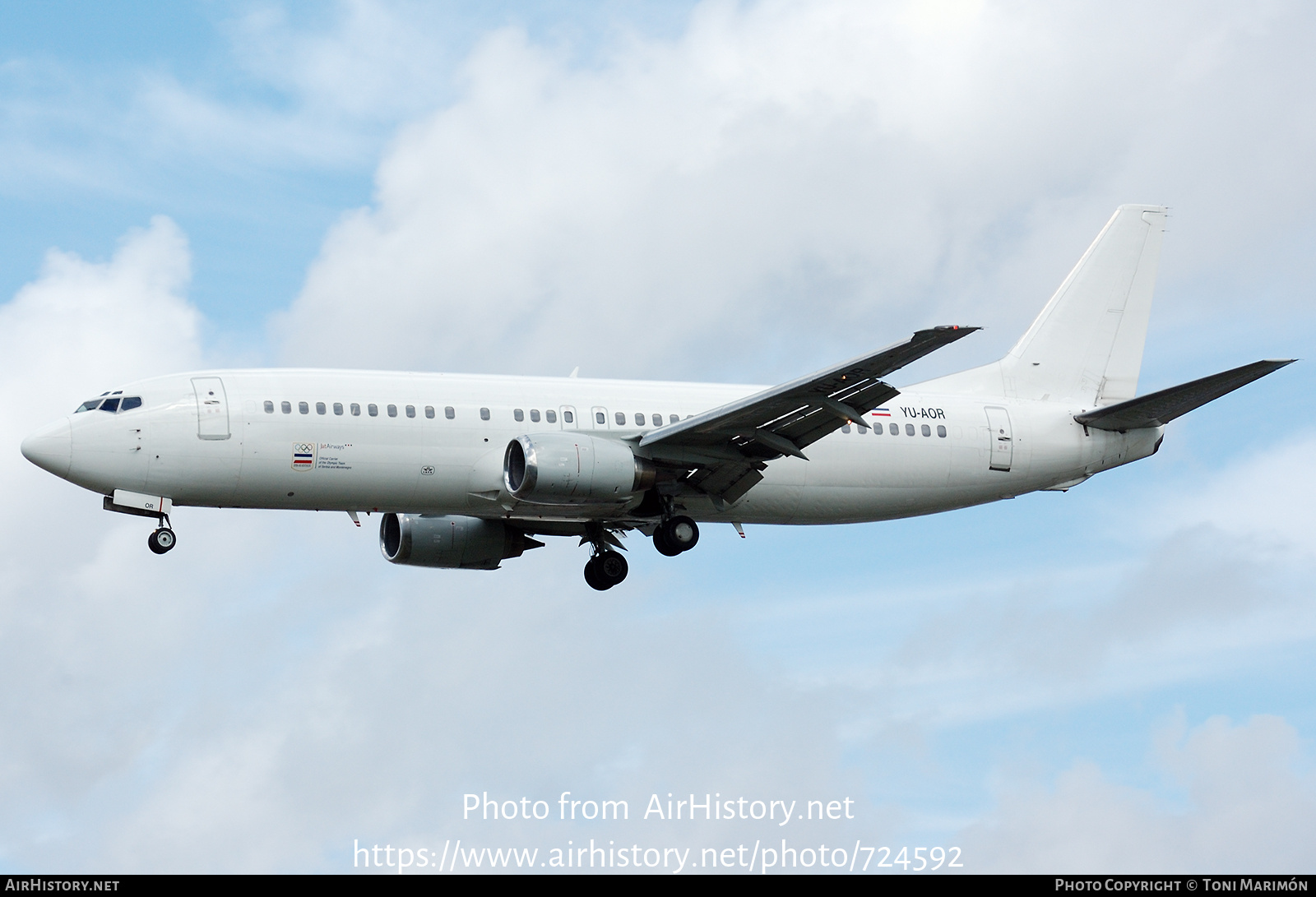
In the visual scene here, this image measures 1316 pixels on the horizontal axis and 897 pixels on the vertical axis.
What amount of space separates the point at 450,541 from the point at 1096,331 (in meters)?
19.2

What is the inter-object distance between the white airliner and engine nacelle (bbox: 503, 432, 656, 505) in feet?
0.17

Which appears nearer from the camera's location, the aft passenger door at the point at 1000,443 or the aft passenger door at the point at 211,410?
the aft passenger door at the point at 211,410

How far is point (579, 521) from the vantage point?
140ft

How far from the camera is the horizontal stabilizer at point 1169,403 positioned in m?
37.7

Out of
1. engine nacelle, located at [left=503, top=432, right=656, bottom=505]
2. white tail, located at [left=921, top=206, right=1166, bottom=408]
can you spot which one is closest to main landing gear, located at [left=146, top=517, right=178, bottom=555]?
engine nacelle, located at [left=503, top=432, right=656, bottom=505]

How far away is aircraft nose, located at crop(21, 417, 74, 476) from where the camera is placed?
35594 mm

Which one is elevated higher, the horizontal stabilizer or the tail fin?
the tail fin

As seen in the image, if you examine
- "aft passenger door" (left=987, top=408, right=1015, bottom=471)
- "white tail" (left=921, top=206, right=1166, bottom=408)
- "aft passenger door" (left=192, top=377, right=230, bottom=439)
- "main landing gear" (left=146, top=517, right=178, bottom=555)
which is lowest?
"main landing gear" (left=146, top=517, right=178, bottom=555)

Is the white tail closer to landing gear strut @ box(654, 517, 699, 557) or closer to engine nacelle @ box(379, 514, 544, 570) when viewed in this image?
landing gear strut @ box(654, 517, 699, 557)

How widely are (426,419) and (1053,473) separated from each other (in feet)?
56.3

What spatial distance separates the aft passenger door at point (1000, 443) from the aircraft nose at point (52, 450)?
901 inches

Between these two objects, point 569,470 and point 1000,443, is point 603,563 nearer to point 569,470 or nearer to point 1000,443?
point 569,470

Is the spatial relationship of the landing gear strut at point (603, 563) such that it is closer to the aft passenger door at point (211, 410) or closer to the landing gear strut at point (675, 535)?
the landing gear strut at point (675, 535)

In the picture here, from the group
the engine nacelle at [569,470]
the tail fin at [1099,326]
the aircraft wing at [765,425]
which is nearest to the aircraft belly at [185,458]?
the engine nacelle at [569,470]
